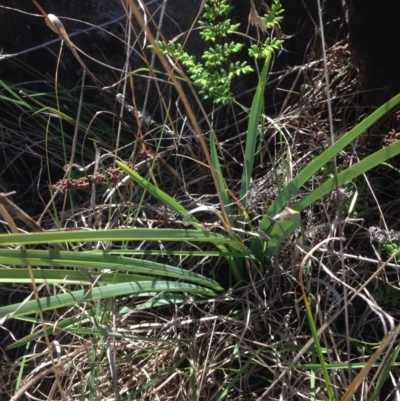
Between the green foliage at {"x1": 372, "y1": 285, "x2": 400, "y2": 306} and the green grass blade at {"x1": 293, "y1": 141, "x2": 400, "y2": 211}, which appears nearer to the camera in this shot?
the green grass blade at {"x1": 293, "y1": 141, "x2": 400, "y2": 211}

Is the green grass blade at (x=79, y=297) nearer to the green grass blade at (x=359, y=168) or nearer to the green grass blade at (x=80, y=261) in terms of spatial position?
the green grass blade at (x=80, y=261)

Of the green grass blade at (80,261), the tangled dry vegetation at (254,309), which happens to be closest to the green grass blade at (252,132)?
the tangled dry vegetation at (254,309)

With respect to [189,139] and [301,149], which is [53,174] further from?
[301,149]

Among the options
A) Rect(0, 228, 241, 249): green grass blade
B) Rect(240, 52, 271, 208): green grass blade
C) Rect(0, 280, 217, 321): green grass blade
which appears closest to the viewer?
Rect(0, 228, 241, 249): green grass blade

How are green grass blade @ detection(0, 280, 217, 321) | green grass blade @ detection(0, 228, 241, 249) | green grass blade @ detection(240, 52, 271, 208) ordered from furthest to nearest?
green grass blade @ detection(240, 52, 271, 208) → green grass blade @ detection(0, 280, 217, 321) → green grass blade @ detection(0, 228, 241, 249)

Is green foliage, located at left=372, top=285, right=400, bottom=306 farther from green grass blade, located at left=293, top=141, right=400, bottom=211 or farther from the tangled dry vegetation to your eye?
green grass blade, located at left=293, top=141, right=400, bottom=211

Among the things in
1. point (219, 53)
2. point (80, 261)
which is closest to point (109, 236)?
point (80, 261)

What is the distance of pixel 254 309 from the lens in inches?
47.7

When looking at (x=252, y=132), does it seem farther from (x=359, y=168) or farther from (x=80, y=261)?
(x=80, y=261)

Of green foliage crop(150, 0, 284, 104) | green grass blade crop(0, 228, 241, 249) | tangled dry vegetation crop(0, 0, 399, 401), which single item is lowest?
tangled dry vegetation crop(0, 0, 399, 401)

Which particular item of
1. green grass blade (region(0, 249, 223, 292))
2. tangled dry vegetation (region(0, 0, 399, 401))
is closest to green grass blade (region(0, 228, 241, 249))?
green grass blade (region(0, 249, 223, 292))

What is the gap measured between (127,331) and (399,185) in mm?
623

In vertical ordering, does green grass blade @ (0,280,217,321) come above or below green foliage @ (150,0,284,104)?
below

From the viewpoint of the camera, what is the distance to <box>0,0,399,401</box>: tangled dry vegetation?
1.15 metres
